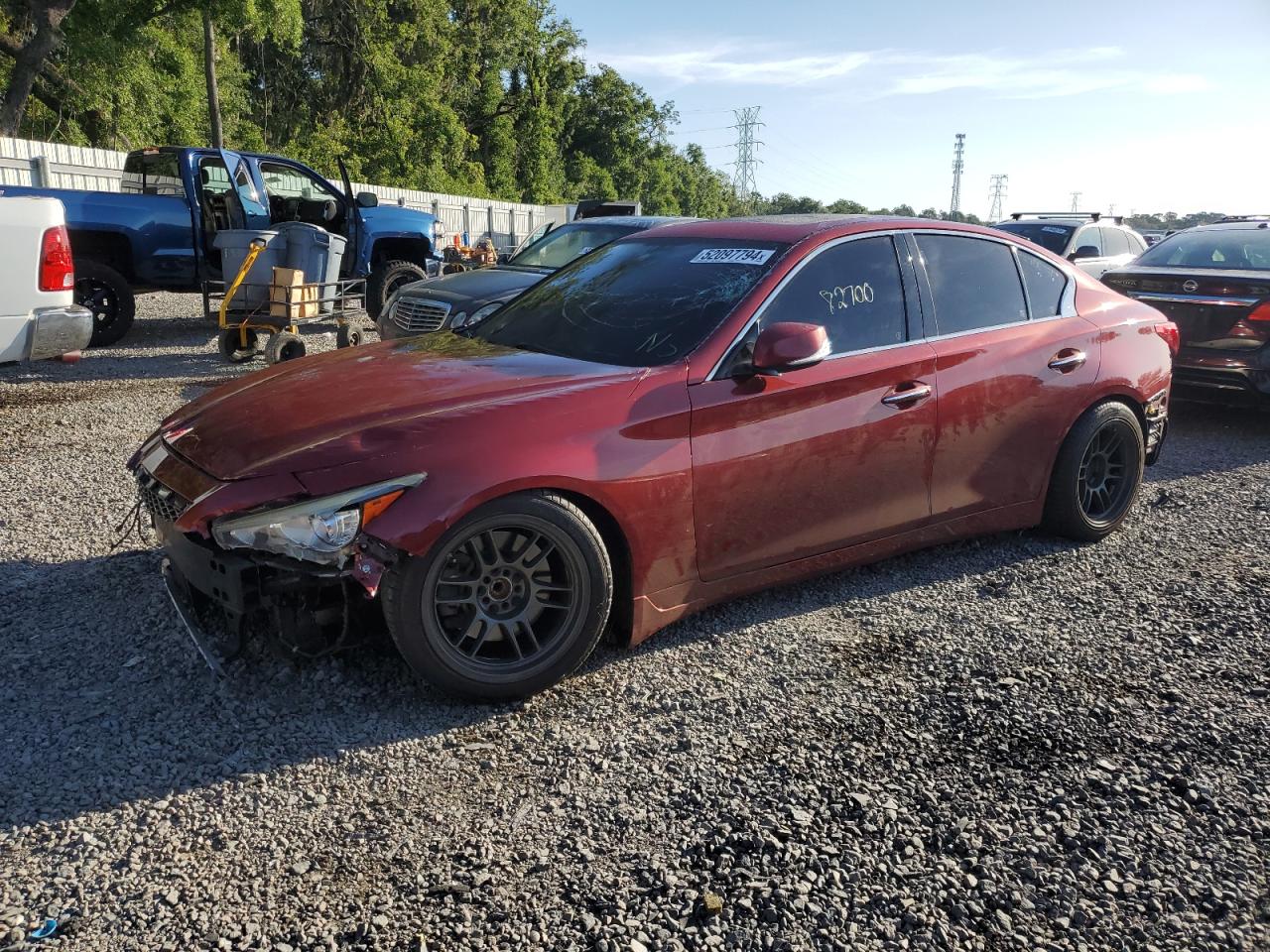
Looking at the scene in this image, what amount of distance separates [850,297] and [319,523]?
236cm

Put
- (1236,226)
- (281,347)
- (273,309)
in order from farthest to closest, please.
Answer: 1. (273,309)
2. (281,347)
3. (1236,226)

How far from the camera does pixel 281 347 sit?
9.28m

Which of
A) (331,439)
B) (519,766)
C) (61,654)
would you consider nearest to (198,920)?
(519,766)

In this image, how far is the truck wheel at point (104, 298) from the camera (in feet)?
34.3

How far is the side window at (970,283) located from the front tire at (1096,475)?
2.27ft

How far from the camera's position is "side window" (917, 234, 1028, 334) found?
4.41m

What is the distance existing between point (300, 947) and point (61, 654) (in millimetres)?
1931

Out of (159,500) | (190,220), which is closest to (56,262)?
(159,500)

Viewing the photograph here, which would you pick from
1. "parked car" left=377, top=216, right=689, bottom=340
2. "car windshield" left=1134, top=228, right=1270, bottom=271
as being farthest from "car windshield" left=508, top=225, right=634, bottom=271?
"car windshield" left=1134, top=228, right=1270, bottom=271

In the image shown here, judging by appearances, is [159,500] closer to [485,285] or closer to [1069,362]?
[1069,362]

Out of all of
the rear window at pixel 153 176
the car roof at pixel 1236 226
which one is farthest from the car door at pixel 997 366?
the rear window at pixel 153 176

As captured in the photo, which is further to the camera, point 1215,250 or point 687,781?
point 1215,250

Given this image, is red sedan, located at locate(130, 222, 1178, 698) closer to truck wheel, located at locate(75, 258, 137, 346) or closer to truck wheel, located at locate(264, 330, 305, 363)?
truck wheel, located at locate(264, 330, 305, 363)

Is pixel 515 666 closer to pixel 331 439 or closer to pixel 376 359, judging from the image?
pixel 331 439
